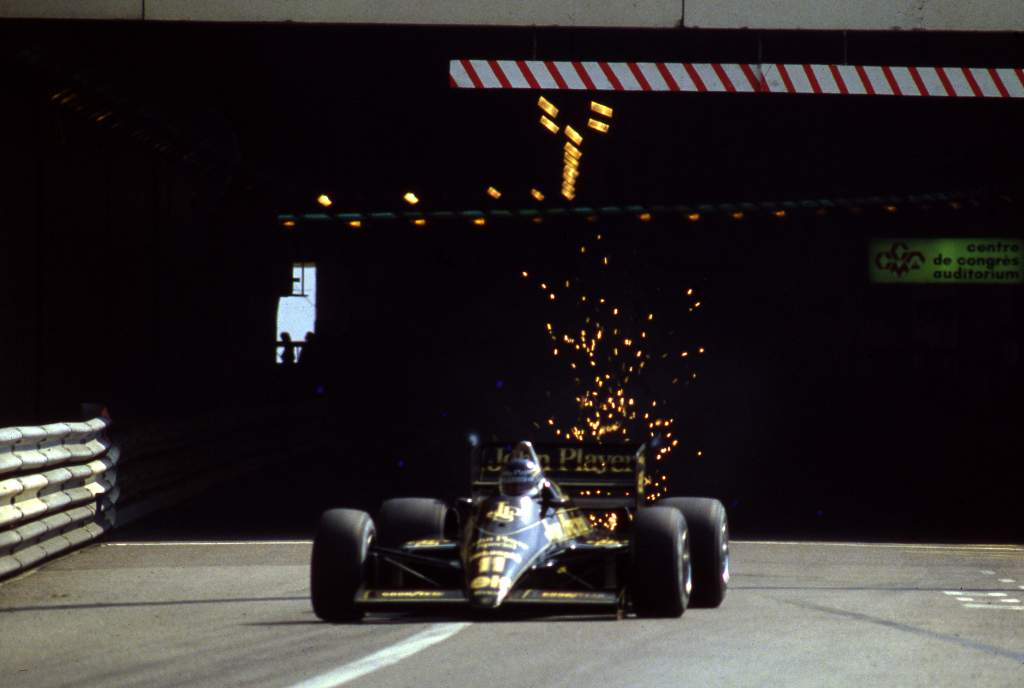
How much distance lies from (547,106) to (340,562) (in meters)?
26.4

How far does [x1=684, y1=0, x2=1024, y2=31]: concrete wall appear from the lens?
15.1 meters

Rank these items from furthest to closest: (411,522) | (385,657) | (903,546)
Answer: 1. (903,546)
2. (411,522)
3. (385,657)

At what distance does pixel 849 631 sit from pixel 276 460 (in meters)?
21.2

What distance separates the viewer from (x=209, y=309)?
33750mm

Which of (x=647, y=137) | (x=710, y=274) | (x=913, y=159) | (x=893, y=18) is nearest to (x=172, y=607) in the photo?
(x=893, y=18)

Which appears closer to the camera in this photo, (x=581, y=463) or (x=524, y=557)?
(x=524, y=557)

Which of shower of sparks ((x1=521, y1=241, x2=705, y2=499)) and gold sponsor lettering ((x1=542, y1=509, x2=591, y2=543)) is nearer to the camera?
gold sponsor lettering ((x1=542, y1=509, x2=591, y2=543))

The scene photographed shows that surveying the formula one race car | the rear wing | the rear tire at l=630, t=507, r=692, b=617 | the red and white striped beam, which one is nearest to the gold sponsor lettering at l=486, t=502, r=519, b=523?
the formula one race car

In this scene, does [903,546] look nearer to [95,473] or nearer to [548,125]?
[95,473]

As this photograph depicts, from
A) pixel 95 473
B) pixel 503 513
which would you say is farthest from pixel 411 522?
pixel 95 473

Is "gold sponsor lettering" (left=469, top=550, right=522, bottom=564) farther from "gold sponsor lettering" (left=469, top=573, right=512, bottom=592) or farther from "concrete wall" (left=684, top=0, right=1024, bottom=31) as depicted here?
"concrete wall" (left=684, top=0, right=1024, bottom=31)

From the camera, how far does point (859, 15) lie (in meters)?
15.2

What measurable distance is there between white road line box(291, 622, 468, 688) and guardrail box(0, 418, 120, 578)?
396 cm

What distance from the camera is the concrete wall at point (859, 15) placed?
1507cm
